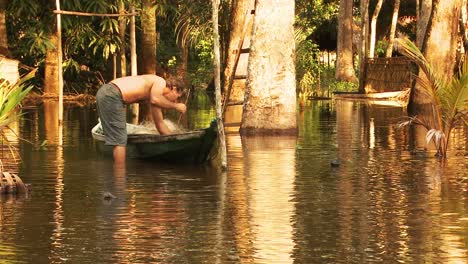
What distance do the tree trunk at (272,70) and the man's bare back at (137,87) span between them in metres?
4.49

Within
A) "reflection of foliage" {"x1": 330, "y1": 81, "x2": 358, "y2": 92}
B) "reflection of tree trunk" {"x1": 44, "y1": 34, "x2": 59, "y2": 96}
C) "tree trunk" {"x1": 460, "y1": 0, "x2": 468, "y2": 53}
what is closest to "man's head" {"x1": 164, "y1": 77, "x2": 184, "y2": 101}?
"reflection of tree trunk" {"x1": 44, "y1": 34, "x2": 59, "y2": 96}

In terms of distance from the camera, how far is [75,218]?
38.4 ft

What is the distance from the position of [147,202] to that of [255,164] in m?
4.06

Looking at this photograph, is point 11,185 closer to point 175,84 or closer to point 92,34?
point 175,84

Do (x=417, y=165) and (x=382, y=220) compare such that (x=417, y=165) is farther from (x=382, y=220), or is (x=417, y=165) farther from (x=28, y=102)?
(x=28, y=102)

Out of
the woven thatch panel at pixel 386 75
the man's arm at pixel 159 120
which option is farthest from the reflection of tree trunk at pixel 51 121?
the woven thatch panel at pixel 386 75

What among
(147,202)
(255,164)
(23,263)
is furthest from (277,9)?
(23,263)

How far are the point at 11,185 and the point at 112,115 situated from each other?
3.59 meters

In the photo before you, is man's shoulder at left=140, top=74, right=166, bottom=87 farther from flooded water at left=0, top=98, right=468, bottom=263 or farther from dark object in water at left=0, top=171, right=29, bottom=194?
dark object in water at left=0, top=171, right=29, bottom=194

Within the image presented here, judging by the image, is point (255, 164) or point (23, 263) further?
point (255, 164)

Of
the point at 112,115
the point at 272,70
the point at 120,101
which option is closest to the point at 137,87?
the point at 120,101

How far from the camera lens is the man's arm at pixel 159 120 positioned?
1683cm

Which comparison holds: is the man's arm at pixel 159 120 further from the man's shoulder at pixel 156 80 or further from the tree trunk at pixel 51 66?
the tree trunk at pixel 51 66

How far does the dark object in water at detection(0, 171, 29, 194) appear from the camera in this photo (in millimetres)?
13383
